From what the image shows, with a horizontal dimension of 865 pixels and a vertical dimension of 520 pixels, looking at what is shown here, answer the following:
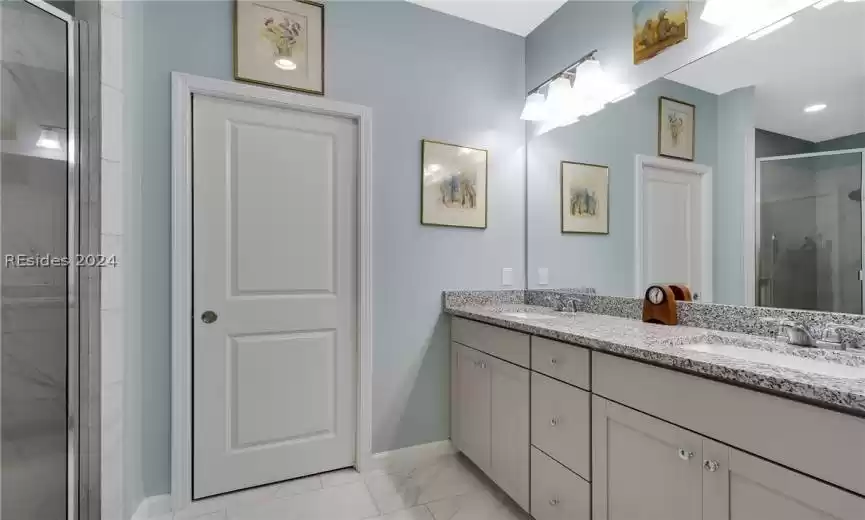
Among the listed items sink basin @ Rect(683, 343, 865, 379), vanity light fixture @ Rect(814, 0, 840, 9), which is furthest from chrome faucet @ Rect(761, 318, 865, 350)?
vanity light fixture @ Rect(814, 0, 840, 9)

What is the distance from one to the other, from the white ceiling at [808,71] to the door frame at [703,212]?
0.27 metres

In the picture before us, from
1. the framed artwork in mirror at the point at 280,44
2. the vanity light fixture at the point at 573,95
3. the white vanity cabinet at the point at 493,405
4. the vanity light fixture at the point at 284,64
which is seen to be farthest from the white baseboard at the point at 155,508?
the vanity light fixture at the point at 573,95

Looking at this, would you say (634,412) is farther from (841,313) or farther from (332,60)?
(332,60)

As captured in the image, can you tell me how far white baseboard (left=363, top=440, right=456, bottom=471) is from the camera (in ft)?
6.93

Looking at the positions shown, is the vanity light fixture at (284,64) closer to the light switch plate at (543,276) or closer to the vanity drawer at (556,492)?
the light switch plate at (543,276)

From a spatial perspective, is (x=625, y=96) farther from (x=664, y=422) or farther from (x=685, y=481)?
(x=685, y=481)

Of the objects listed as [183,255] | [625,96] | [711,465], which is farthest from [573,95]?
[183,255]

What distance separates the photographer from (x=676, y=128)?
5.65 ft

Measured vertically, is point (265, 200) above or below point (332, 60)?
below

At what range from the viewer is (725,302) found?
4.94ft

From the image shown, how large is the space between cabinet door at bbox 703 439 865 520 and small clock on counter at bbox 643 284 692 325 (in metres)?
0.77

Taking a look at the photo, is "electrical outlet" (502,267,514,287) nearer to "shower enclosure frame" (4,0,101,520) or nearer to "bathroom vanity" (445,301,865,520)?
"bathroom vanity" (445,301,865,520)

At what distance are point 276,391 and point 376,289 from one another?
2.34ft

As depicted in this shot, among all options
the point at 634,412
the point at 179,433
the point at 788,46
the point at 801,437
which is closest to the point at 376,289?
the point at 179,433
